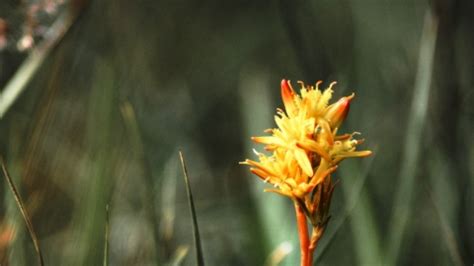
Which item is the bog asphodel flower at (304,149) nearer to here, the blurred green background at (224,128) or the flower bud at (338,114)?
the flower bud at (338,114)

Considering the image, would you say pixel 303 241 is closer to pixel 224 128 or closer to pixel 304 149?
pixel 304 149

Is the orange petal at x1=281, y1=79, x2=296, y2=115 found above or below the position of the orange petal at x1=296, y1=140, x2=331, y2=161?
above

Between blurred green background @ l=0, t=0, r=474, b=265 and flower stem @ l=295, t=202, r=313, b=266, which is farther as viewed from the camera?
blurred green background @ l=0, t=0, r=474, b=265

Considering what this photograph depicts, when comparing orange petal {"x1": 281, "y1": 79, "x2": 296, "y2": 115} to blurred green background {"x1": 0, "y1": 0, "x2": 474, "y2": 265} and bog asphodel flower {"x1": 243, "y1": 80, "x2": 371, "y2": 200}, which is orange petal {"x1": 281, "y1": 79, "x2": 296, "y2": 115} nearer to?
bog asphodel flower {"x1": 243, "y1": 80, "x2": 371, "y2": 200}

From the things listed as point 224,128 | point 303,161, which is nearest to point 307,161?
point 303,161

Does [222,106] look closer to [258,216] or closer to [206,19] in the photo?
[206,19]

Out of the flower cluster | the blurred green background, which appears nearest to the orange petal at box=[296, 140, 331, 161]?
the flower cluster

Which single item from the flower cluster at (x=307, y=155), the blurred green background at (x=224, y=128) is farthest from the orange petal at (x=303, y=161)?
the blurred green background at (x=224, y=128)
